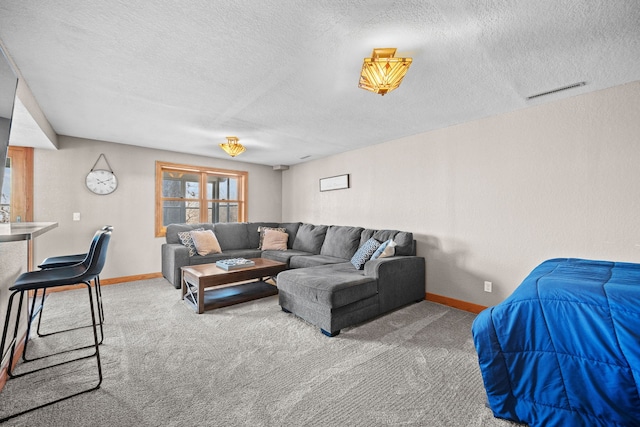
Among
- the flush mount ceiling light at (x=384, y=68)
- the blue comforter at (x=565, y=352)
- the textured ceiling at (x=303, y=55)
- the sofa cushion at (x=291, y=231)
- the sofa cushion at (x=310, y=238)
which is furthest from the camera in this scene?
the sofa cushion at (x=291, y=231)

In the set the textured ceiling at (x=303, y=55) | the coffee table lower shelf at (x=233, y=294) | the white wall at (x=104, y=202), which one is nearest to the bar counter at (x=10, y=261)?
the textured ceiling at (x=303, y=55)

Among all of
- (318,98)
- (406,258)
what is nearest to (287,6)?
(318,98)

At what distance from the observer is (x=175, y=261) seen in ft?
13.5

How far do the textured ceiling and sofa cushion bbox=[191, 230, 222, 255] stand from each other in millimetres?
1917

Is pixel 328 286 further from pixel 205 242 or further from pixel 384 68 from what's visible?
pixel 205 242

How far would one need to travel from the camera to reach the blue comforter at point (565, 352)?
49.5 inches

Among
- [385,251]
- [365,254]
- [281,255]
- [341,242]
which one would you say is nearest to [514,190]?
[385,251]

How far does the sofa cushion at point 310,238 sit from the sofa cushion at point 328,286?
1.63 meters

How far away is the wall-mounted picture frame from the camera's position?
492 centimetres

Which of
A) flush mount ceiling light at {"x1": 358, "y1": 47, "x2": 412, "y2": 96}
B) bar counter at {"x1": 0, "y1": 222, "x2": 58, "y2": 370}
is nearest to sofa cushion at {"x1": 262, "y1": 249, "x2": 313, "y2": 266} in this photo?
bar counter at {"x1": 0, "y1": 222, "x2": 58, "y2": 370}

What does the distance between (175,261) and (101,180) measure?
1.77 metres

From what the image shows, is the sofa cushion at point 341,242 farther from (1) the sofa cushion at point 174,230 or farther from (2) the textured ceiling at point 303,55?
(1) the sofa cushion at point 174,230

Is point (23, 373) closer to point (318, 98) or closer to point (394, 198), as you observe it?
point (318, 98)

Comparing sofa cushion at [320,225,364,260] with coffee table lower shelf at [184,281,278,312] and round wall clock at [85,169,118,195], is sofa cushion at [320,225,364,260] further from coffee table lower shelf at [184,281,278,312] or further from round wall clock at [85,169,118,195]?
round wall clock at [85,169,118,195]
